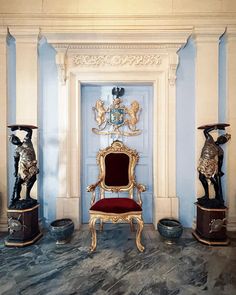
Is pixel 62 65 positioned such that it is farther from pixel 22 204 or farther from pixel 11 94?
pixel 22 204

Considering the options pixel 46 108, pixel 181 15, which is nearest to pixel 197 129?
pixel 181 15

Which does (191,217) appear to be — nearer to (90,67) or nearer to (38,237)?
(38,237)

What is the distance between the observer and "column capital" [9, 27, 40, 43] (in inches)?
126

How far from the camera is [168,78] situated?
3.29 meters

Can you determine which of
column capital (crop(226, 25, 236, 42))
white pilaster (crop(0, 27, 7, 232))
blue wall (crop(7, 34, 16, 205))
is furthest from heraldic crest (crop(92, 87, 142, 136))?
column capital (crop(226, 25, 236, 42))

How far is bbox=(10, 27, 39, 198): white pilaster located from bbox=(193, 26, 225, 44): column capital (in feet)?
8.55

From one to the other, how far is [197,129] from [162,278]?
2183 mm

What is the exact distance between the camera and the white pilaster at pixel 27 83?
10.7ft

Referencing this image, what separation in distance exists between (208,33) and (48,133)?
121 inches

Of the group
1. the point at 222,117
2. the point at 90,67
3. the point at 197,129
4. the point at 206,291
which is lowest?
the point at 206,291

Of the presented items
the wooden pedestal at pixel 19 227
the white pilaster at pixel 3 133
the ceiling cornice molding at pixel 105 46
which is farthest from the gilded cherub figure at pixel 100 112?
the wooden pedestal at pixel 19 227

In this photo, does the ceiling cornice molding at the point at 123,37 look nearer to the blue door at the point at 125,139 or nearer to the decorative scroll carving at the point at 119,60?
the decorative scroll carving at the point at 119,60

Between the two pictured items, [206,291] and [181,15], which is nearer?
[206,291]

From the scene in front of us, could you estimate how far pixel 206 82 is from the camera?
3244 mm
